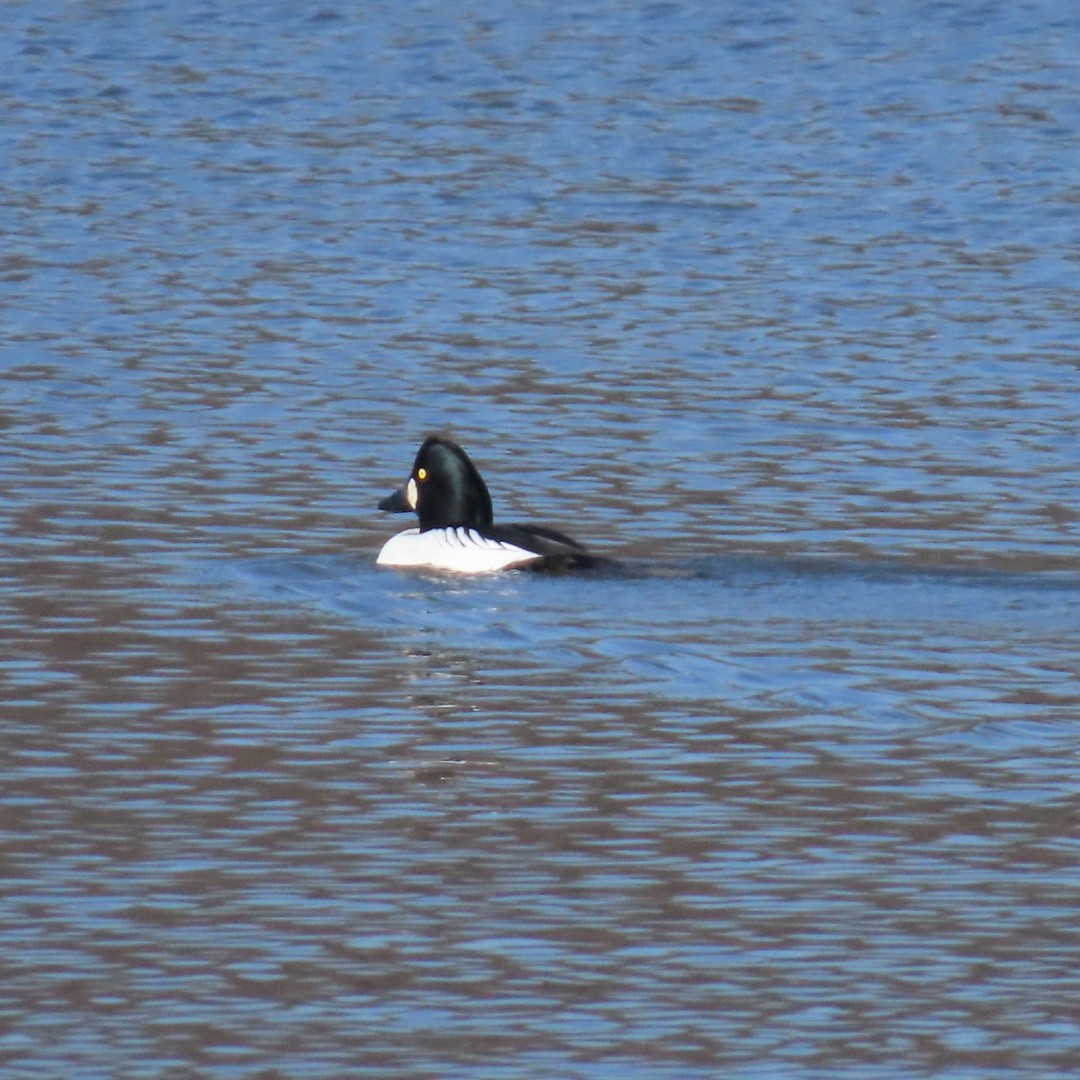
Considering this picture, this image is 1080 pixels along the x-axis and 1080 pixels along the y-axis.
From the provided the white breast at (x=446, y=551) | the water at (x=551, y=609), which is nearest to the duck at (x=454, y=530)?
the white breast at (x=446, y=551)

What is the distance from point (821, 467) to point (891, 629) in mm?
4018

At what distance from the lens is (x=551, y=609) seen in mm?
13094

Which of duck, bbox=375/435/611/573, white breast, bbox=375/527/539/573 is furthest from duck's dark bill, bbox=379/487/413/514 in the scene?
white breast, bbox=375/527/539/573

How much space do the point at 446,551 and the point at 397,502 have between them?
497 mm

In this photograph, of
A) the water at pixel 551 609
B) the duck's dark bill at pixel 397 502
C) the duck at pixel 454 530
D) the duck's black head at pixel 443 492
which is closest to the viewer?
the water at pixel 551 609

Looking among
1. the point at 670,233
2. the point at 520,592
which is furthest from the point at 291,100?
the point at 520,592

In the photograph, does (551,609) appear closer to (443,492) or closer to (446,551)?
(446,551)

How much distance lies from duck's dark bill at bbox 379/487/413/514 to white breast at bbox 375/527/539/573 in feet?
0.74

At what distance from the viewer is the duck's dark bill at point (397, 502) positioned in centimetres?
1493

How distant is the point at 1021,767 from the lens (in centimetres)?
985

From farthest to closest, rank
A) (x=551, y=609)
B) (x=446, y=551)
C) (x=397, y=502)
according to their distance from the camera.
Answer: (x=397, y=502) < (x=446, y=551) < (x=551, y=609)

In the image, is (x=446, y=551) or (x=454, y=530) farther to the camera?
(x=454, y=530)

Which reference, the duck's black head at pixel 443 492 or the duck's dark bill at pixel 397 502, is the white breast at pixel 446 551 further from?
the duck's dark bill at pixel 397 502

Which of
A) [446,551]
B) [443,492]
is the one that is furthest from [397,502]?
[446,551]
